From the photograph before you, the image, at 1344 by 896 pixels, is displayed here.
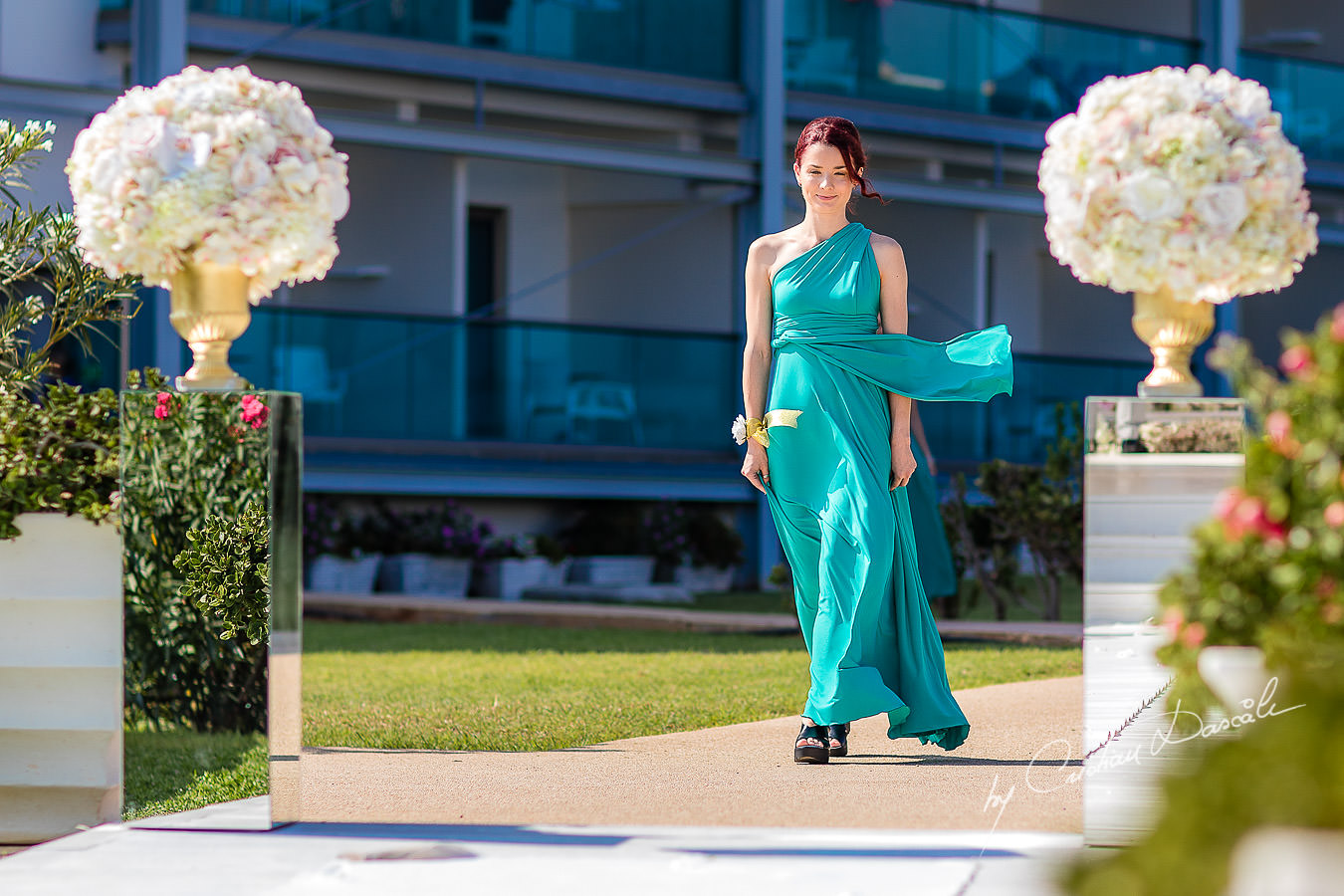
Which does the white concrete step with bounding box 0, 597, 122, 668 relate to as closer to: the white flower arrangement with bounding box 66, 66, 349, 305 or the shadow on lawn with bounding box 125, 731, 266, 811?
the shadow on lawn with bounding box 125, 731, 266, 811

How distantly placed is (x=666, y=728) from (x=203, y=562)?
9.15 feet

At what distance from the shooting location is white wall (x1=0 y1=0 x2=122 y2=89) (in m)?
14.6

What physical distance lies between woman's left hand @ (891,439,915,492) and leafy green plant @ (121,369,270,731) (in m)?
2.17

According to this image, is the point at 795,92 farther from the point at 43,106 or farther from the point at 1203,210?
the point at 1203,210

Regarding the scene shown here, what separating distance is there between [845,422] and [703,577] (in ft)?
37.4

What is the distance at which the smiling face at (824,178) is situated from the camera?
538cm

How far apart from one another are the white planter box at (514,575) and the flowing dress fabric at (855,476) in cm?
1021

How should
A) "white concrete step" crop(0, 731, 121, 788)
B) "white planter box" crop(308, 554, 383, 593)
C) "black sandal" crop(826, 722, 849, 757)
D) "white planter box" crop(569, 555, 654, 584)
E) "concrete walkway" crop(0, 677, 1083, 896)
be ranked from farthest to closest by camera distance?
"white planter box" crop(569, 555, 654, 584) < "white planter box" crop(308, 554, 383, 593) < "black sandal" crop(826, 722, 849, 757) < "white concrete step" crop(0, 731, 121, 788) < "concrete walkway" crop(0, 677, 1083, 896)

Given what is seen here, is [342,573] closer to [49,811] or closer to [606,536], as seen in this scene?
[606,536]

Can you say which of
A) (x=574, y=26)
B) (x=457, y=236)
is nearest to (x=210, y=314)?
(x=457, y=236)

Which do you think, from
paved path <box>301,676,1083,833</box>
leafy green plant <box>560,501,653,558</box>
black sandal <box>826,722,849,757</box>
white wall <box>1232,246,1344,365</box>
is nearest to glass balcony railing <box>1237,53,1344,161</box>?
white wall <box>1232,246,1344,365</box>

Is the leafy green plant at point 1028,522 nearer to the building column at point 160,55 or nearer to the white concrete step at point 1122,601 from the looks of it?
the building column at point 160,55

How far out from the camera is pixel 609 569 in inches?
646

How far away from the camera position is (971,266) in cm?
2022
